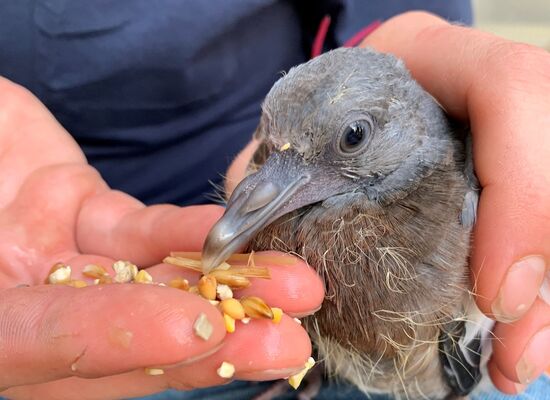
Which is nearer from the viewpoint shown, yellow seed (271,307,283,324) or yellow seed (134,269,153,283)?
yellow seed (271,307,283,324)

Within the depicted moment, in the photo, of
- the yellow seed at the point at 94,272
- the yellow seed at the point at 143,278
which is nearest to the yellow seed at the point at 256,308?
the yellow seed at the point at 143,278

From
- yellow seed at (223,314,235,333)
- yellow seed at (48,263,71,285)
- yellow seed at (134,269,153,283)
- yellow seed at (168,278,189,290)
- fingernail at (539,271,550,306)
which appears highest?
yellow seed at (223,314,235,333)

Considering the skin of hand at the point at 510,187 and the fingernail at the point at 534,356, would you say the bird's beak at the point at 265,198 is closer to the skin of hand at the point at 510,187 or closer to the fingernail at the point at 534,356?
the skin of hand at the point at 510,187

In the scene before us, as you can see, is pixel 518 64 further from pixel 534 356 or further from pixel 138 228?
pixel 138 228

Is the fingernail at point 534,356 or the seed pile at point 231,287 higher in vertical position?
the seed pile at point 231,287

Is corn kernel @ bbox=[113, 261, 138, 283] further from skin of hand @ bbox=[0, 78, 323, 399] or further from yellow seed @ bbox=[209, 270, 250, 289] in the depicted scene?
yellow seed @ bbox=[209, 270, 250, 289]

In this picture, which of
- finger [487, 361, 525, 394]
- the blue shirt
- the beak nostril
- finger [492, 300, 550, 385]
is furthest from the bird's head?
the blue shirt

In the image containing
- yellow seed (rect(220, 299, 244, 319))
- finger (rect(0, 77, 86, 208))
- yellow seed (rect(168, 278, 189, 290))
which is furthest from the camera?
finger (rect(0, 77, 86, 208))
